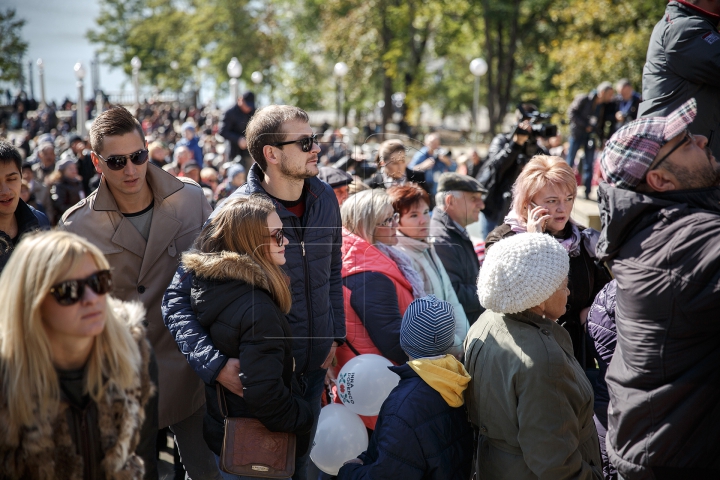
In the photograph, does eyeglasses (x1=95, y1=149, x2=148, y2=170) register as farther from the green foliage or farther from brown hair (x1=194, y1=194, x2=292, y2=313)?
the green foliage

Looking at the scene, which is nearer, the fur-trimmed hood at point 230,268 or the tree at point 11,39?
the fur-trimmed hood at point 230,268

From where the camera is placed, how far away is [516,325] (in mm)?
2543

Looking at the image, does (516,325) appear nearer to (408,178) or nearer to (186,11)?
(408,178)

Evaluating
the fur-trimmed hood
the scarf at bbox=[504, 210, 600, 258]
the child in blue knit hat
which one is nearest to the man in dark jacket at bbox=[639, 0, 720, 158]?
Result: the scarf at bbox=[504, 210, 600, 258]

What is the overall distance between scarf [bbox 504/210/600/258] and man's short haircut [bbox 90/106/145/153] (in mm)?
2022

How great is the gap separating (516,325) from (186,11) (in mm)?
57457

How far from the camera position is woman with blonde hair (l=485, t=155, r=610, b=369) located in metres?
3.53

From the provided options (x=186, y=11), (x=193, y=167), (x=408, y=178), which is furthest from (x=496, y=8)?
(x=186, y=11)

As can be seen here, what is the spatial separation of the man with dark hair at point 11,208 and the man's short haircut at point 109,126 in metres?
0.48

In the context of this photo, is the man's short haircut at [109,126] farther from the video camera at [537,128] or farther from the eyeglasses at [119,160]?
the video camera at [537,128]

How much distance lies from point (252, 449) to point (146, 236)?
4.03 feet

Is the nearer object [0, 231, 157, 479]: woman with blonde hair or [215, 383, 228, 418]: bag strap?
[0, 231, 157, 479]: woman with blonde hair

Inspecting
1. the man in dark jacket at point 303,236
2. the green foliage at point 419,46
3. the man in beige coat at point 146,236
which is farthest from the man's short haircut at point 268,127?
the green foliage at point 419,46

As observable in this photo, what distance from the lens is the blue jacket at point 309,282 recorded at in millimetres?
2949
